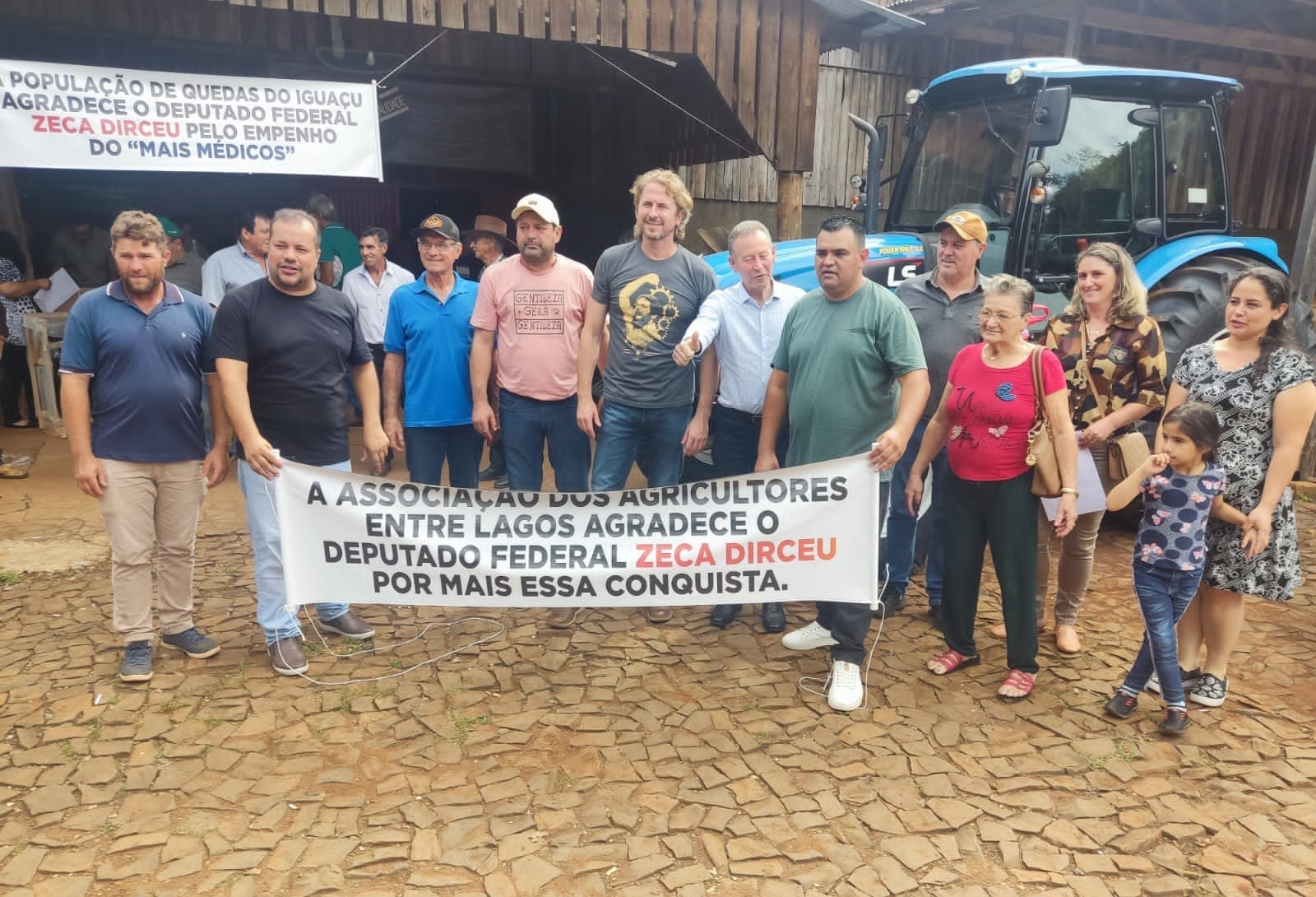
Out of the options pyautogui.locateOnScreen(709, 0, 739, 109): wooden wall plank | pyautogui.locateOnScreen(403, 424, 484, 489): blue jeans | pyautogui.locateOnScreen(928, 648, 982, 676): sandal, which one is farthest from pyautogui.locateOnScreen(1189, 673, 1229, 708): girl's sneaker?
pyautogui.locateOnScreen(709, 0, 739, 109): wooden wall plank

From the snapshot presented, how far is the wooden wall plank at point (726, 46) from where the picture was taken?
6.89 metres

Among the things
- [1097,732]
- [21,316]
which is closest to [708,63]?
[1097,732]

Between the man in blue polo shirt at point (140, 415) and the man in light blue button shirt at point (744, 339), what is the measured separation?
6.87 feet

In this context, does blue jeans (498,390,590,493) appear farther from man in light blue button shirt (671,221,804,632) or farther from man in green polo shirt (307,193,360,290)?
man in green polo shirt (307,193,360,290)

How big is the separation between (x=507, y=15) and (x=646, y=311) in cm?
361

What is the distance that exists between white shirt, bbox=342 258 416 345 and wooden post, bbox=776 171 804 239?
315 cm

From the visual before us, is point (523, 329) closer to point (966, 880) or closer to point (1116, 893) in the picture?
point (966, 880)

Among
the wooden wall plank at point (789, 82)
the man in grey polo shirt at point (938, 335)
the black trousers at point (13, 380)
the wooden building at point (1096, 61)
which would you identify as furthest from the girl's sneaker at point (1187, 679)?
the black trousers at point (13, 380)

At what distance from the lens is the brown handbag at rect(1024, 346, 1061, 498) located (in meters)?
3.47

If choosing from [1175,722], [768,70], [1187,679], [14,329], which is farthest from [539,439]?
[14,329]

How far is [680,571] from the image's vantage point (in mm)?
3773

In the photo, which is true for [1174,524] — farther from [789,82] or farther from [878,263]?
[789,82]

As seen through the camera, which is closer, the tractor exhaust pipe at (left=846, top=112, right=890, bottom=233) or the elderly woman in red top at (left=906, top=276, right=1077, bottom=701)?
the elderly woman in red top at (left=906, top=276, right=1077, bottom=701)

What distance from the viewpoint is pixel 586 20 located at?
21.5ft
